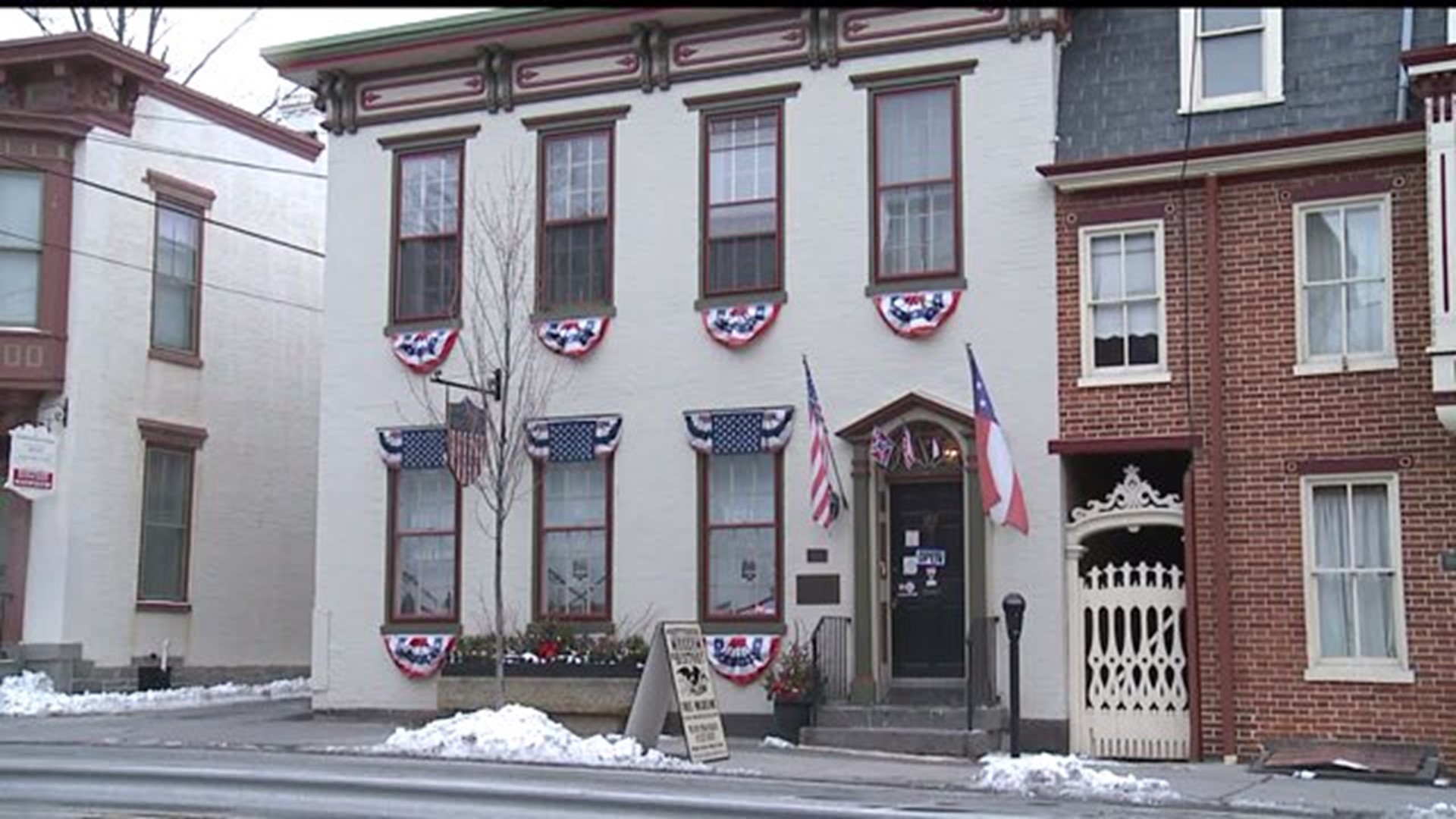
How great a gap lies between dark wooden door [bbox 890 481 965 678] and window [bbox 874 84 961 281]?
253cm

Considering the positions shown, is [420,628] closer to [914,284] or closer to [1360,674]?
[914,284]

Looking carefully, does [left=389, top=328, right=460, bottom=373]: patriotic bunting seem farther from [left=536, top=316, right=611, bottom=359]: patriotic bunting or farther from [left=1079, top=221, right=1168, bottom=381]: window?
[left=1079, top=221, right=1168, bottom=381]: window

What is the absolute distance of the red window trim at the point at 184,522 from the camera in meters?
26.2

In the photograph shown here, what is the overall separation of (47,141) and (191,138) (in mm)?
2695

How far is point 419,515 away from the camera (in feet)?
74.1

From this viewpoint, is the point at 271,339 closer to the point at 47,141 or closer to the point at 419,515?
the point at 47,141

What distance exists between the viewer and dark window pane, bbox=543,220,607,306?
21.8 metres

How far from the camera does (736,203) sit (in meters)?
21.1

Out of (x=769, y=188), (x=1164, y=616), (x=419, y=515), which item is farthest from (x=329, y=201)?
(x=1164, y=616)

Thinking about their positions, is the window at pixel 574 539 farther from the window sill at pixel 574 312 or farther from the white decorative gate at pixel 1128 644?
the white decorative gate at pixel 1128 644

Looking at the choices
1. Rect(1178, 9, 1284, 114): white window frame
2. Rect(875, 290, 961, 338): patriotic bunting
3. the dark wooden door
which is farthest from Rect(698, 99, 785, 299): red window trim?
Rect(1178, 9, 1284, 114): white window frame

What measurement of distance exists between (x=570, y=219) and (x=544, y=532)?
3.86 meters

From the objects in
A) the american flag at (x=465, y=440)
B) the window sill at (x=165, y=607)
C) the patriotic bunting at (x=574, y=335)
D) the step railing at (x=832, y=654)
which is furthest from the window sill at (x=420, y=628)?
the window sill at (x=165, y=607)

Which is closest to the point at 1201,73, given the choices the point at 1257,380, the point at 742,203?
the point at 1257,380
